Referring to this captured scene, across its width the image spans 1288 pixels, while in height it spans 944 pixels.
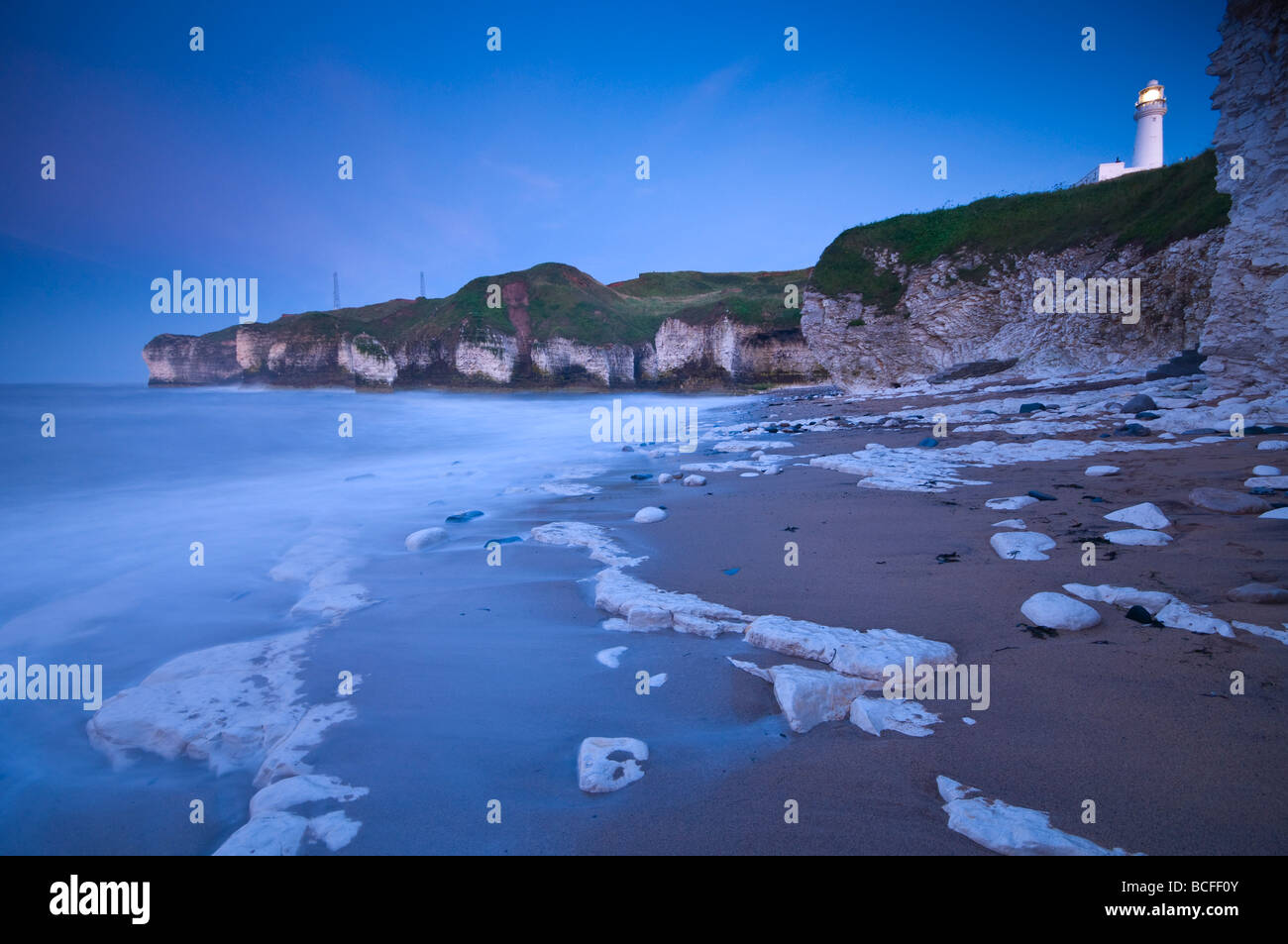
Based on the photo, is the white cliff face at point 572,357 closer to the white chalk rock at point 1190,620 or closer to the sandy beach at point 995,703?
the sandy beach at point 995,703

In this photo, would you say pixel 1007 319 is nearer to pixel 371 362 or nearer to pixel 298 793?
pixel 298 793

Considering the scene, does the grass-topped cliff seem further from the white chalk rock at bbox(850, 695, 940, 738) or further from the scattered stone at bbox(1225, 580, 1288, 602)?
the white chalk rock at bbox(850, 695, 940, 738)

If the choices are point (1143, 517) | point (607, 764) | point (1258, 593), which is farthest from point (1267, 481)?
point (607, 764)

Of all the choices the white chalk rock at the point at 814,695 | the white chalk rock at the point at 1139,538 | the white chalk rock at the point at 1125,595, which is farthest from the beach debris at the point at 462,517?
the white chalk rock at the point at 1139,538

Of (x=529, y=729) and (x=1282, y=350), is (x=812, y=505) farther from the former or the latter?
(x=1282, y=350)

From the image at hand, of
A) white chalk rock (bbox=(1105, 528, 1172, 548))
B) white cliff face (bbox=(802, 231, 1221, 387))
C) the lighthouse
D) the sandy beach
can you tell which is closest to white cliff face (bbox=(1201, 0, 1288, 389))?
the sandy beach
